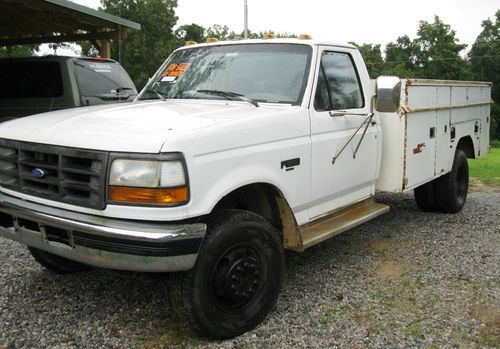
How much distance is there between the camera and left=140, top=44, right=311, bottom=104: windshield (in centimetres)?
413

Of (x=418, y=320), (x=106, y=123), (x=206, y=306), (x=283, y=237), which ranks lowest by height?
(x=418, y=320)

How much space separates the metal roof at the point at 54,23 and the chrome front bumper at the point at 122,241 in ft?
24.3

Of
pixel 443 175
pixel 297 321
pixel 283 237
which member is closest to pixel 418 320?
pixel 297 321

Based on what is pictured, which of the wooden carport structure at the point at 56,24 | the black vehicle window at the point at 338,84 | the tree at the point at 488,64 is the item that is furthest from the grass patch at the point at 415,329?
the tree at the point at 488,64

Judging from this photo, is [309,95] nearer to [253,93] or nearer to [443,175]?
[253,93]

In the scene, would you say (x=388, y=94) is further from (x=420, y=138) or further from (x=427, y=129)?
(x=427, y=129)

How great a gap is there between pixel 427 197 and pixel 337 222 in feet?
9.43

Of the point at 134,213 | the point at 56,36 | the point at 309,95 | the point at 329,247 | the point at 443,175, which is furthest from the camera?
the point at 56,36

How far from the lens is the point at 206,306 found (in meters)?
3.21

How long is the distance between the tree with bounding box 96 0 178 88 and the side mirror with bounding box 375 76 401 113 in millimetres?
24883

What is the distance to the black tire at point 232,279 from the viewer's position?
315 cm

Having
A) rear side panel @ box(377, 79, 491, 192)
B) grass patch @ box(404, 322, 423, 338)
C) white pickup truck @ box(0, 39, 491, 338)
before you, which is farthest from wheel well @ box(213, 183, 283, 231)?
rear side panel @ box(377, 79, 491, 192)

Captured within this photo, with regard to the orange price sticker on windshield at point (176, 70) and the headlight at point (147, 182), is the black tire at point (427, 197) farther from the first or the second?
the headlight at point (147, 182)

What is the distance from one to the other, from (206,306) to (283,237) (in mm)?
927
